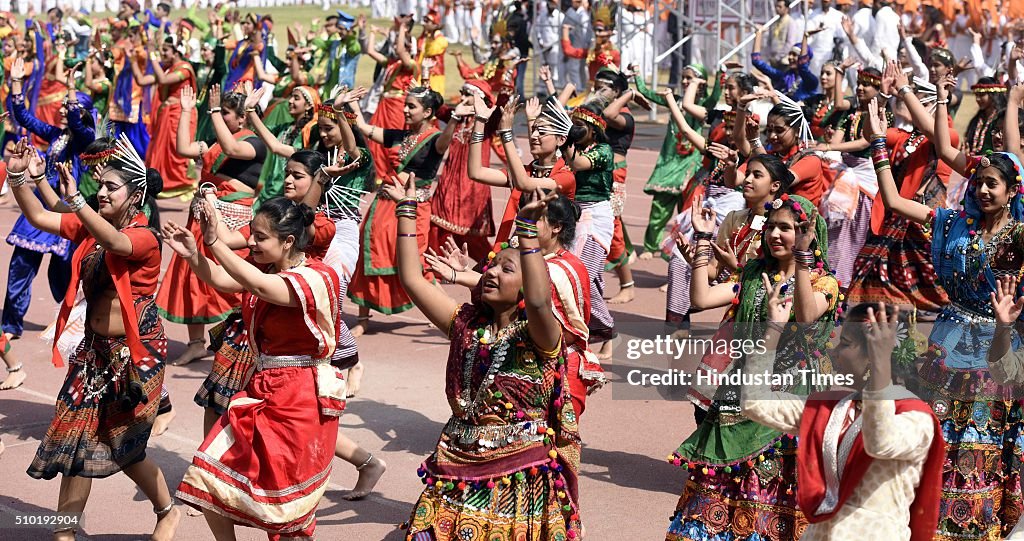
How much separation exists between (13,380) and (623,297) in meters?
4.56

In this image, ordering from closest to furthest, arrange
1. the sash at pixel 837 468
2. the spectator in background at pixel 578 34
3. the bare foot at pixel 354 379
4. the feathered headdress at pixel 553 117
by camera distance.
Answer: the sash at pixel 837 468 < the feathered headdress at pixel 553 117 < the bare foot at pixel 354 379 < the spectator in background at pixel 578 34

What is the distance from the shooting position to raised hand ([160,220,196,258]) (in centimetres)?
473

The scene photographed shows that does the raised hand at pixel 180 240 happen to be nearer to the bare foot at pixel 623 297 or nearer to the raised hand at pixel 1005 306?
the raised hand at pixel 1005 306

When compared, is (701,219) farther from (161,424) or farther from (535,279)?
(161,424)

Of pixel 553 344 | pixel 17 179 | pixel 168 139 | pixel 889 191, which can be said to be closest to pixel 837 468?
pixel 553 344

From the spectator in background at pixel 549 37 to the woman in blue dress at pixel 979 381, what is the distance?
18.6 m

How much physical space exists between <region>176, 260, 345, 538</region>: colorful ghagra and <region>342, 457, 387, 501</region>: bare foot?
40.8 inches

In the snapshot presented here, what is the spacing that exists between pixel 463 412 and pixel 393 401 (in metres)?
3.22

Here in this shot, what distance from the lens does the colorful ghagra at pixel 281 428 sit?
481 cm

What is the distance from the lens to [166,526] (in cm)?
553

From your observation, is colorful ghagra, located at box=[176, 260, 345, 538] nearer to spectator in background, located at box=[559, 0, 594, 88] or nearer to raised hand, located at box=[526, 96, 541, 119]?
raised hand, located at box=[526, 96, 541, 119]

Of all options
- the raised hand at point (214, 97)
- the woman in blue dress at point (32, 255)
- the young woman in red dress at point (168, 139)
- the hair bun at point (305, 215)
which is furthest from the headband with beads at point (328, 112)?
the young woman in red dress at point (168, 139)

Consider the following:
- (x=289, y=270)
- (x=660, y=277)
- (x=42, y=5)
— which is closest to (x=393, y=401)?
(x=289, y=270)

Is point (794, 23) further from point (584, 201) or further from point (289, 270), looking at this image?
point (289, 270)
